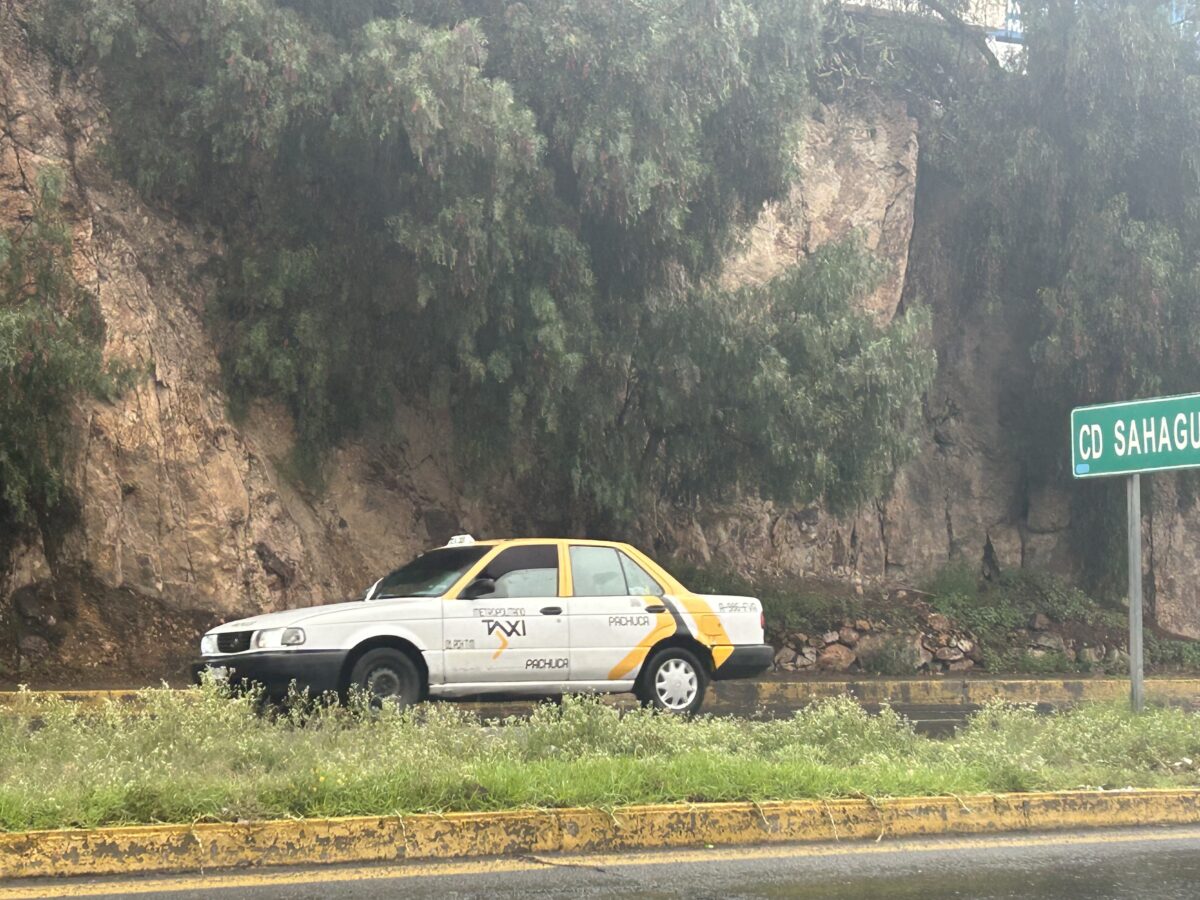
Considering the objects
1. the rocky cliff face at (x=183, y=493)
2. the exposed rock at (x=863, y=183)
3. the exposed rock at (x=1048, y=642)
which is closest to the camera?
the rocky cliff face at (x=183, y=493)

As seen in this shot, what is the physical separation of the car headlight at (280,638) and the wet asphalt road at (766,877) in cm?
443

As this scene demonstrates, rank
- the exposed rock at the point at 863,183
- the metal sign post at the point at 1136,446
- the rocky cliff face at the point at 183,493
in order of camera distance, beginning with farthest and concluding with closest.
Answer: the exposed rock at the point at 863,183
the rocky cliff face at the point at 183,493
the metal sign post at the point at 1136,446

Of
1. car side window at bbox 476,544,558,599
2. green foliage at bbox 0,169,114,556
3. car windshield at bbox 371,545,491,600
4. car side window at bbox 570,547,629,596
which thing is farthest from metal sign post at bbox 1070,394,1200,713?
green foliage at bbox 0,169,114,556

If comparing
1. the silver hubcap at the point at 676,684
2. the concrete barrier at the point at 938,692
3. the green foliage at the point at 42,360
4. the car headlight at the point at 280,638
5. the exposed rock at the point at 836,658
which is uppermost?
the green foliage at the point at 42,360

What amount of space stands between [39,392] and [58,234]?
184 cm

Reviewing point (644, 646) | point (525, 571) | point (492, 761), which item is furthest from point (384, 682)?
point (492, 761)

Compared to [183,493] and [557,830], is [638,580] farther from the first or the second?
[183,493]

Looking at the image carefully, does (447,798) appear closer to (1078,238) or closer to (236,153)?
(236,153)

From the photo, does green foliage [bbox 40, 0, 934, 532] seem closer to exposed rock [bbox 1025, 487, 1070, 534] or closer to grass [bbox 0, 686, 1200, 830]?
grass [bbox 0, 686, 1200, 830]

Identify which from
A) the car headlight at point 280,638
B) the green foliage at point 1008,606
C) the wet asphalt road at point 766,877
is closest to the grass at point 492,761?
the wet asphalt road at point 766,877

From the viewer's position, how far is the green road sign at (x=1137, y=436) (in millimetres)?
10344

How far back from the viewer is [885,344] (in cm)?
1605

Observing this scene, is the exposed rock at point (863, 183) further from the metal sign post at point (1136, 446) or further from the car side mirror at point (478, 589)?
the car side mirror at point (478, 589)

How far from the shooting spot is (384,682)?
10.4m
